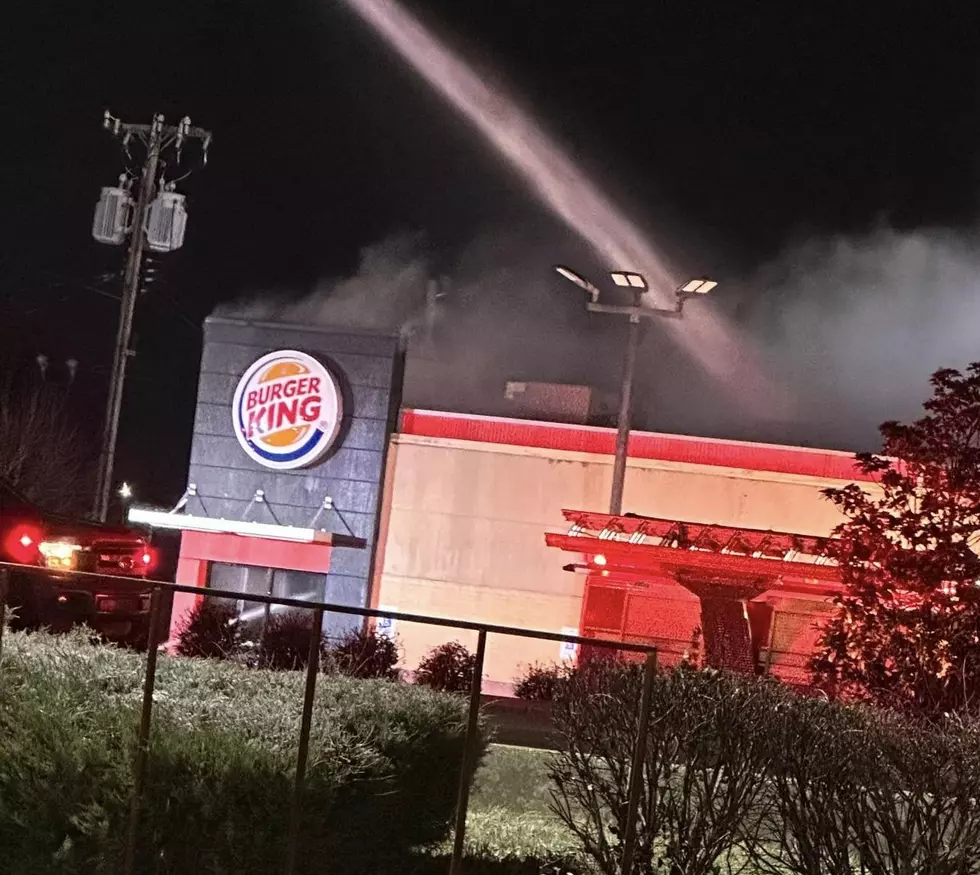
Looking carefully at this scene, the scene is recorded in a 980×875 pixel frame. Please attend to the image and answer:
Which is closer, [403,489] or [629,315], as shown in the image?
[629,315]

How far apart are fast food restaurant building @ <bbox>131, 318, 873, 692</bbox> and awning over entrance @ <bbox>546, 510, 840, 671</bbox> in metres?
2.74

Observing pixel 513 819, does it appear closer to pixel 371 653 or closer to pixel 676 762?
pixel 676 762

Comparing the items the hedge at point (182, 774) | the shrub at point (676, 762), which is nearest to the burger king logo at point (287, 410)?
the shrub at point (676, 762)

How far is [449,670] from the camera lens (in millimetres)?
15898

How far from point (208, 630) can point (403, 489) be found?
24.4 ft

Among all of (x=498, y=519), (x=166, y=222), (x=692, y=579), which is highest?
(x=166, y=222)

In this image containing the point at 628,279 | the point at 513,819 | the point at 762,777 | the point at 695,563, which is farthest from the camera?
the point at 695,563

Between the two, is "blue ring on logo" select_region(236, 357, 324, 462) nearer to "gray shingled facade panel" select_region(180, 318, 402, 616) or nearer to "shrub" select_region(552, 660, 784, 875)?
"gray shingled facade panel" select_region(180, 318, 402, 616)

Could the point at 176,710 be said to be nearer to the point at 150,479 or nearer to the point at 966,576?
the point at 966,576

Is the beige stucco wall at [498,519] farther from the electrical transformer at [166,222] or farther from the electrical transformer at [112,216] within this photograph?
the electrical transformer at [112,216]

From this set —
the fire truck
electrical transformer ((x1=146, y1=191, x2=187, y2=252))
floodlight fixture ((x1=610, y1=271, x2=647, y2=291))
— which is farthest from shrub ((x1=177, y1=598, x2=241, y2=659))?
electrical transformer ((x1=146, y1=191, x2=187, y2=252))

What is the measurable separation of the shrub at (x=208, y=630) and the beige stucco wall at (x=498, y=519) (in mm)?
5201

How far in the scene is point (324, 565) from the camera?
23.0 meters

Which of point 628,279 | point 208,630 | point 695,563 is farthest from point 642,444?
point 208,630
